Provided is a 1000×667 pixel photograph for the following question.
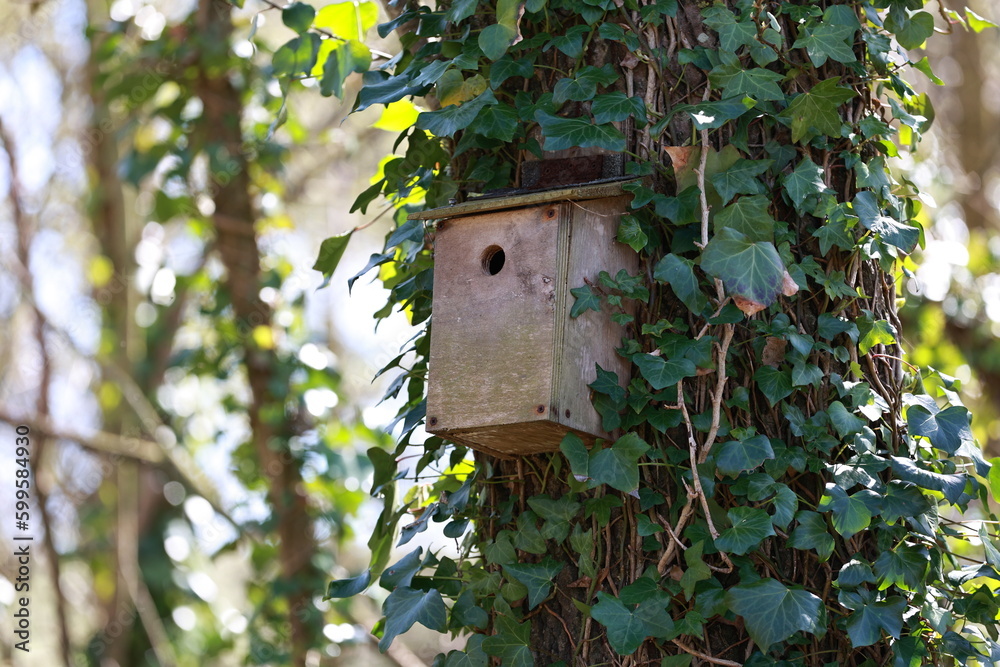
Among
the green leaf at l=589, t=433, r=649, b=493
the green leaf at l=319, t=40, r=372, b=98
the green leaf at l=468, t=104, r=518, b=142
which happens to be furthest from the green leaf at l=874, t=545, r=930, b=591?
the green leaf at l=319, t=40, r=372, b=98

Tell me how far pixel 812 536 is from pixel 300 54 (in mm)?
1231

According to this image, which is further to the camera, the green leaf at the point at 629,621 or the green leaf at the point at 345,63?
the green leaf at the point at 345,63

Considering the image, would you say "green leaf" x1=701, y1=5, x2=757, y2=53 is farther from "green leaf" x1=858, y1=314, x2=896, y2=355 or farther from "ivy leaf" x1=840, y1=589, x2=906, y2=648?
"ivy leaf" x1=840, y1=589, x2=906, y2=648

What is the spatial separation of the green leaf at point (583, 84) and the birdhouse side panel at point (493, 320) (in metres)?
0.19

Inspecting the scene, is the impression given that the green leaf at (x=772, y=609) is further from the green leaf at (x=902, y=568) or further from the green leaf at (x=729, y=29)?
the green leaf at (x=729, y=29)

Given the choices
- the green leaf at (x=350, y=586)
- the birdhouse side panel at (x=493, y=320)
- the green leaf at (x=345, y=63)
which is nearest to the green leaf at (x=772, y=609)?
the birdhouse side panel at (x=493, y=320)

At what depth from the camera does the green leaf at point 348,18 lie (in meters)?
1.84

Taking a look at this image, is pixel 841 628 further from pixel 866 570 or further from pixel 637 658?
pixel 637 658

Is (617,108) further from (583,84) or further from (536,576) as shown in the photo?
(536,576)

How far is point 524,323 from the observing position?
147 centimetres

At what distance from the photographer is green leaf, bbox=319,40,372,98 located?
5.98 feet

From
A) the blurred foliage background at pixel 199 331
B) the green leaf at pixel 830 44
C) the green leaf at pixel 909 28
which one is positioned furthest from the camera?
the blurred foliage background at pixel 199 331

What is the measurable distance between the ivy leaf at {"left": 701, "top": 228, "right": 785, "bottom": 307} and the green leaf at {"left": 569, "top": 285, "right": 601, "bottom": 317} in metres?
0.16

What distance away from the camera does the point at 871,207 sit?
1.56 metres
